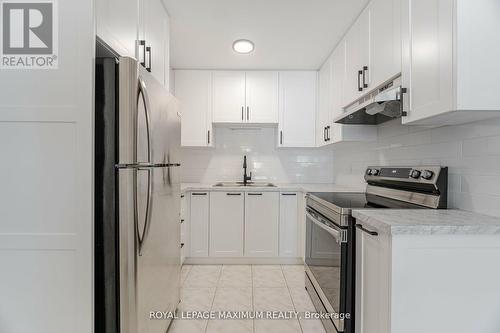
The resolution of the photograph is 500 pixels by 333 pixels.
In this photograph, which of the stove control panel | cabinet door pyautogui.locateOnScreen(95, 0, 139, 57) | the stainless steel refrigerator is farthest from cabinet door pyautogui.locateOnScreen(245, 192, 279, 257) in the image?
cabinet door pyautogui.locateOnScreen(95, 0, 139, 57)

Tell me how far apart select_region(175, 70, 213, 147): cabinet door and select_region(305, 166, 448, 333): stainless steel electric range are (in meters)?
1.74

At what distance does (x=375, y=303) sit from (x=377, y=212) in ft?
1.44

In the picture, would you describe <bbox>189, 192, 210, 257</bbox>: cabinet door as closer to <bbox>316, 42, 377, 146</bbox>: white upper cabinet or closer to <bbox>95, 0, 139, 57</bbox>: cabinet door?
<bbox>316, 42, 377, 146</bbox>: white upper cabinet

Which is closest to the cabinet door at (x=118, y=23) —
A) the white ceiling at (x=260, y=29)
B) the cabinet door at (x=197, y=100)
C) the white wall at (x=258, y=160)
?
the white ceiling at (x=260, y=29)

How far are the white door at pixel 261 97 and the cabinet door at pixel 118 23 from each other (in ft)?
6.18

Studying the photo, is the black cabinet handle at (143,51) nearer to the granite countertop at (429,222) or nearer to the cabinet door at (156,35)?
the cabinet door at (156,35)

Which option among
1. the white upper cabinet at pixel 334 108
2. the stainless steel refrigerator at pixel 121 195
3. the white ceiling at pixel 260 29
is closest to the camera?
the stainless steel refrigerator at pixel 121 195

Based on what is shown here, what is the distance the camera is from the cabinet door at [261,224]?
3168 millimetres

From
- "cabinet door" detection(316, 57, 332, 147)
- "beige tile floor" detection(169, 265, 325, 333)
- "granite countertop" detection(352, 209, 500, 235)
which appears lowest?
"beige tile floor" detection(169, 265, 325, 333)

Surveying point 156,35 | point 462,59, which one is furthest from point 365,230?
point 156,35

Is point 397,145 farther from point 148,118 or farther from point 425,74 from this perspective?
point 148,118

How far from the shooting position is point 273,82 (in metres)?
3.43

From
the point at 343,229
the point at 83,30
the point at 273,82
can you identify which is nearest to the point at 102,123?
the point at 83,30

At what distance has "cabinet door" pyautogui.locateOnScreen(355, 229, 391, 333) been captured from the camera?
Result: 3.91ft
